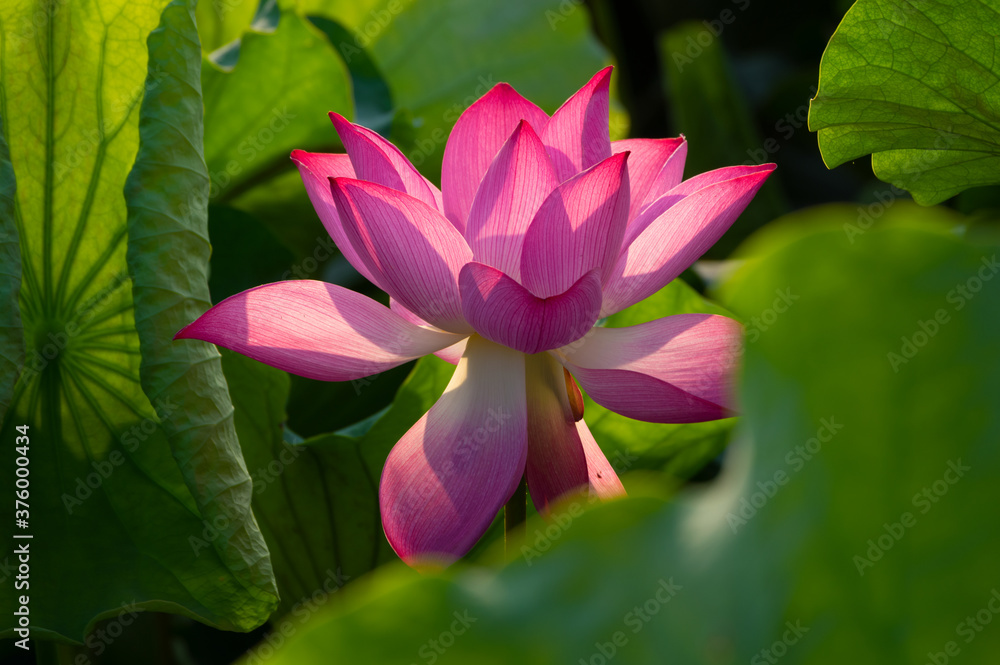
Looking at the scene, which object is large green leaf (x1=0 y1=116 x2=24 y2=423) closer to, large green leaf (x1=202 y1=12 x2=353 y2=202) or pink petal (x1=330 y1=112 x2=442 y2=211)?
pink petal (x1=330 y1=112 x2=442 y2=211)

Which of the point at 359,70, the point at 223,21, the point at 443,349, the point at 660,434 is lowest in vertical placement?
the point at 660,434

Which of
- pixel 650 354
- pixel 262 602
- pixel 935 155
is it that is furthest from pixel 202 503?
pixel 935 155

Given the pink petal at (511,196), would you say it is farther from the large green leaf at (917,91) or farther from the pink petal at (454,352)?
the large green leaf at (917,91)

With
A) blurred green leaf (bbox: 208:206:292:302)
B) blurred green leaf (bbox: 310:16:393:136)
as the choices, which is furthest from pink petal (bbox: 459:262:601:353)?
blurred green leaf (bbox: 310:16:393:136)

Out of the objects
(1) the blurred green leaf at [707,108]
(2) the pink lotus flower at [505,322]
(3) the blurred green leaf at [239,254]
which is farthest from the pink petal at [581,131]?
(1) the blurred green leaf at [707,108]

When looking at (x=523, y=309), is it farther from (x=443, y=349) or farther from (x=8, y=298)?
(x=8, y=298)

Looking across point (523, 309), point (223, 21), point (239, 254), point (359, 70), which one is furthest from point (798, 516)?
point (223, 21)

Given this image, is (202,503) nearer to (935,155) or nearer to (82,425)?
(82,425)
